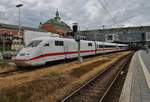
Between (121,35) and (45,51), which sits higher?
(121,35)

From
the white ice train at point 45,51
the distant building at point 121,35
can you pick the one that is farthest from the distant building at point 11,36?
the white ice train at point 45,51

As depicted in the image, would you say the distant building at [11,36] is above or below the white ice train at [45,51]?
above

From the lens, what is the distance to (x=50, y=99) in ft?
30.7

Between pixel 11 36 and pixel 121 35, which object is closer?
pixel 11 36

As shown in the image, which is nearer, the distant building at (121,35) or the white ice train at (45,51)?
the white ice train at (45,51)

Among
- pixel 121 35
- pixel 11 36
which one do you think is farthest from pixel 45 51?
pixel 121 35

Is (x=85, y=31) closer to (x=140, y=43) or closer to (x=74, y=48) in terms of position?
(x=74, y=48)

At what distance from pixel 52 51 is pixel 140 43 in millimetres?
139641

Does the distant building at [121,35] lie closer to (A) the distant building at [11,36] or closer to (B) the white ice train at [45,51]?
(A) the distant building at [11,36]

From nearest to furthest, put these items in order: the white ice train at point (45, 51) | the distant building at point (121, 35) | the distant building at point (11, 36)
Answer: the white ice train at point (45, 51), the distant building at point (11, 36), the distant building at point (121, 35)

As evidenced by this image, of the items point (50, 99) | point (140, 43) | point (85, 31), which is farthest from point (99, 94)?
point (140, 43)

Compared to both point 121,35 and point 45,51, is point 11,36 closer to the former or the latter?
point 45,51

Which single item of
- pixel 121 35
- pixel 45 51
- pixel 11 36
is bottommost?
pixel 45 51

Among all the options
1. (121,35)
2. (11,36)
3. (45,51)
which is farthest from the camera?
(121,35)
